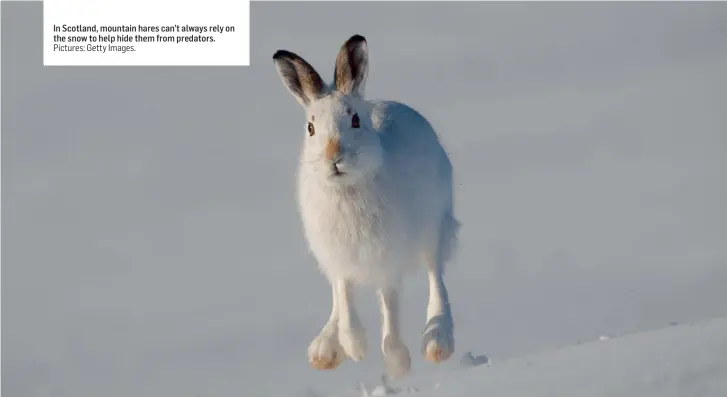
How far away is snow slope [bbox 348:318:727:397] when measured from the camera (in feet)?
24.3

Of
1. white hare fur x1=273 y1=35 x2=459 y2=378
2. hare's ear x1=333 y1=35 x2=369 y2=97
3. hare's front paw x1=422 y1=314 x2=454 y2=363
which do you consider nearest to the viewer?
white hare fur x1=273 y1=35 x2=459 y2=378

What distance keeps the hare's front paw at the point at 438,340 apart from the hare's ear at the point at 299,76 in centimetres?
154

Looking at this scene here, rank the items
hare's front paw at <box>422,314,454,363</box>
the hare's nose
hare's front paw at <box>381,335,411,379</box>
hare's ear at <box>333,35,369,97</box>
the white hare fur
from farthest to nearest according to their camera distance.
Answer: hare's front paw at <box>381,335,411,379</box>, hare's front paw at <box>422,314,454,363</box>, hare's ear at <box>333,35,369,97</box>, the white hare fur, the hare's nose

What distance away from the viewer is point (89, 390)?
40.9ft

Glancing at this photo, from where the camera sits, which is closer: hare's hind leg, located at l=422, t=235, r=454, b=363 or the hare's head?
the hare's head

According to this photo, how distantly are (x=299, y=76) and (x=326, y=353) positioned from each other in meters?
1.71

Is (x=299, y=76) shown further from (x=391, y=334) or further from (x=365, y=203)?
(x=391, y=334)

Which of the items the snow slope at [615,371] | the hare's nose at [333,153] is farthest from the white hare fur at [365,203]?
the snow slope at [615,371]

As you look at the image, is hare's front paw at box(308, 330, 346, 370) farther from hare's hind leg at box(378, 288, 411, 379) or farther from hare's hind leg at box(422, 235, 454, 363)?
hare's hind leg at box(422, 235, 454, 363)

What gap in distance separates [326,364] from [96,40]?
13.9 feet

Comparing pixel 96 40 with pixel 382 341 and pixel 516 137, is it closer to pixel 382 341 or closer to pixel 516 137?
pixel 382 341

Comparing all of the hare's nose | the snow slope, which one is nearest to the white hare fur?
the hare's nose

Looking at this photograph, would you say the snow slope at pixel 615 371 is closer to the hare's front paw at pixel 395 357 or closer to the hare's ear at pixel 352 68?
the hare's front paw at pixel 395 357

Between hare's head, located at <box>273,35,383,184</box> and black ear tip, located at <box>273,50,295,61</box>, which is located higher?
black ear tip, located at <box>273,50,295,61</box>
